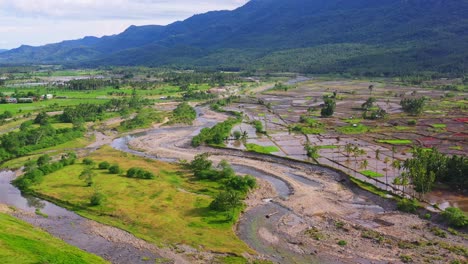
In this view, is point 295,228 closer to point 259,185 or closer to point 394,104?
point 259,185

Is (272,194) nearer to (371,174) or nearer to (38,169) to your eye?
(371,174)

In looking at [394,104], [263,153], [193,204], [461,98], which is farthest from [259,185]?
[461,98]

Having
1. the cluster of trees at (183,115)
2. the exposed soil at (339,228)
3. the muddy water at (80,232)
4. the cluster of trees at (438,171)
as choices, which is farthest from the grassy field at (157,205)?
the cluster of trees at (183,115)

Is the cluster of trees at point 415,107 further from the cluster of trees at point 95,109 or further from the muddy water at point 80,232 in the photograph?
the muddy water at point 80,232

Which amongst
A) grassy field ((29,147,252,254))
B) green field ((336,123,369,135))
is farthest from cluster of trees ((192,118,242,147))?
green field ((336,123,369,135))

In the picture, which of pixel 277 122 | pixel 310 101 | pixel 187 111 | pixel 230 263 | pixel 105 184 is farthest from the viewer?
pixel 310 101

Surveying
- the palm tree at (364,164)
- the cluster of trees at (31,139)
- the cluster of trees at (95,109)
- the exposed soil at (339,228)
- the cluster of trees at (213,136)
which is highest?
the cluster of trees at (95,109)
